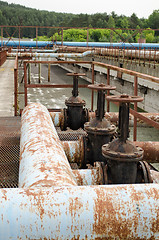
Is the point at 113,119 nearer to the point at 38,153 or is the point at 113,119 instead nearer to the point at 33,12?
the point at 38,153

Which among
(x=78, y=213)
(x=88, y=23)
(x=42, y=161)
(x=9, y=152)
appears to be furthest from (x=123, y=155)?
(x=88, y=23)

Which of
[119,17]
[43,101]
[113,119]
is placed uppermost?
[119,17]

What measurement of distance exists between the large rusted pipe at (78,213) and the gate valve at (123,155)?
0.99 metres

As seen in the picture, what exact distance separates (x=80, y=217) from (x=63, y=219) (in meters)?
0.07

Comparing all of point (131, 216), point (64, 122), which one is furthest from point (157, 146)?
point (131, 216)

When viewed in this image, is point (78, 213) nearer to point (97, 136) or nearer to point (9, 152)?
point (97, 136)

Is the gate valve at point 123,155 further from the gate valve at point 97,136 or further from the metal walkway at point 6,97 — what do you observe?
the metal walkway at point 6,97

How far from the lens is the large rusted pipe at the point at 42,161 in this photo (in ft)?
5.82

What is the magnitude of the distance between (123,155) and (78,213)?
3.65 feet

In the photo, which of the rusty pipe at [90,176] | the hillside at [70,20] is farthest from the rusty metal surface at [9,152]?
the hillside at [70,20]

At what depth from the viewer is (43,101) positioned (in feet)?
53.0

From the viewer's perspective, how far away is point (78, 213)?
57.3 inches

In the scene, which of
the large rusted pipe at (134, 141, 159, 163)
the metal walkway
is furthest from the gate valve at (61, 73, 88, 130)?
the metal walkway

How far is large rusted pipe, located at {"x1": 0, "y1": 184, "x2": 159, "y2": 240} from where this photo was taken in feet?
4.67
